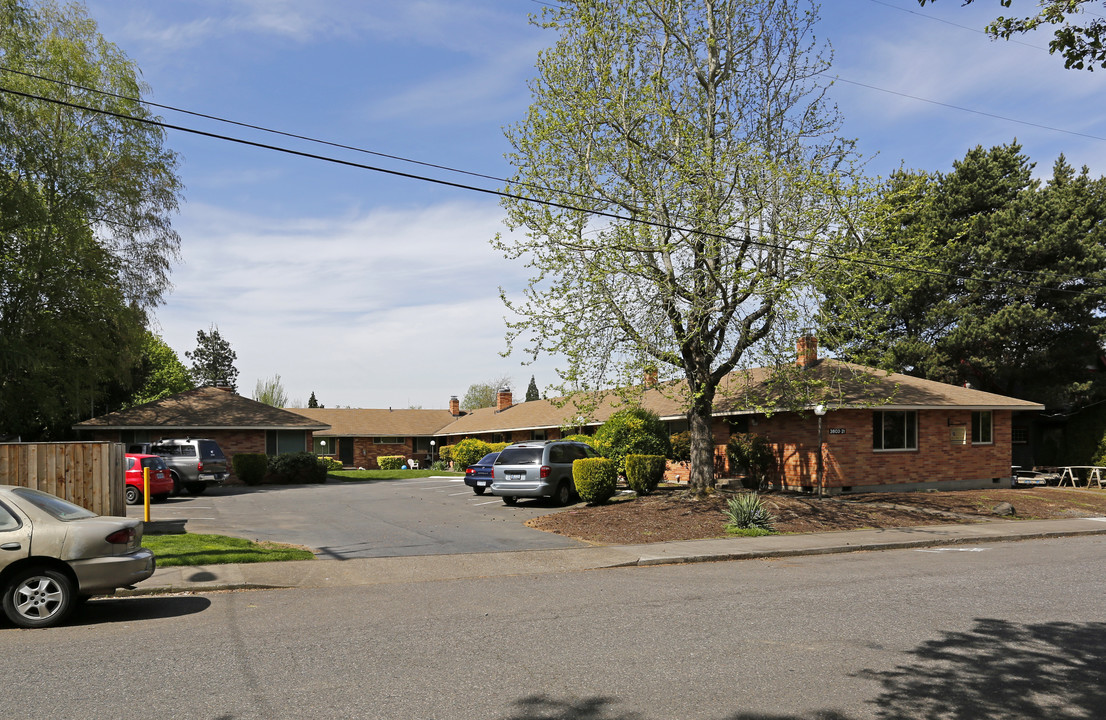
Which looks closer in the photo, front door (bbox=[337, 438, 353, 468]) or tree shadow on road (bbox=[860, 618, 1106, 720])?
tree shadow on road (bbox=[860, 618, 1106, 720])

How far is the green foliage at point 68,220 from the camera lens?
25.5 metres

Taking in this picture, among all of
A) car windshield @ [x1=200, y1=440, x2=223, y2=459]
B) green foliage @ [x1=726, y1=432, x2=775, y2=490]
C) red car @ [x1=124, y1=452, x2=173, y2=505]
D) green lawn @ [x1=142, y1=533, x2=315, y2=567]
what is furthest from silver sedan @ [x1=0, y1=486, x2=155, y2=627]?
green foliage @ [x1=726, y1=432, x2=775, y2=490]

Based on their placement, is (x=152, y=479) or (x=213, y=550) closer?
(x=213, y=550)

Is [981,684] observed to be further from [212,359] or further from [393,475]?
[212,359]

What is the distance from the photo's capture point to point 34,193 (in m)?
26.0

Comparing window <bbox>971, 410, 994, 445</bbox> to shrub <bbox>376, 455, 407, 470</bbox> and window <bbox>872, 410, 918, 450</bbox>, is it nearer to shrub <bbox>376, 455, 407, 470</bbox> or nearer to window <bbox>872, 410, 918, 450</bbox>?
window <bbox>872, 410, 918, 450</bbox>

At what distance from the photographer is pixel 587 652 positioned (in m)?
6.93

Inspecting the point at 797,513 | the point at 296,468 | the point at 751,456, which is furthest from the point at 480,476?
the point at 296,468

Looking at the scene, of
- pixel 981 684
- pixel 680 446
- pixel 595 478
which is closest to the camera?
pixel 981 684

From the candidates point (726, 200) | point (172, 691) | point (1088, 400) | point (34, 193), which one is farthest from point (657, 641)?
point (1088, 400)

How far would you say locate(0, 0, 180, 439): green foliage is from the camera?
25.5 meters

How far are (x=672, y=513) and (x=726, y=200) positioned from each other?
732cm

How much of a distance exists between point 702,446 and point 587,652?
14022 millimetres

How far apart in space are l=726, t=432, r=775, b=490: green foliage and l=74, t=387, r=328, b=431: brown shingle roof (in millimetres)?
21578
